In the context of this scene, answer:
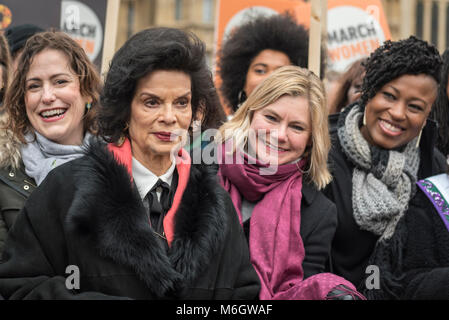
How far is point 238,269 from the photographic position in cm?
305

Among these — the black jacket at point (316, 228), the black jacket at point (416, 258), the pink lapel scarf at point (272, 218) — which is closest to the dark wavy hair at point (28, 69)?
the pink lapel scarf at point (272, 218)

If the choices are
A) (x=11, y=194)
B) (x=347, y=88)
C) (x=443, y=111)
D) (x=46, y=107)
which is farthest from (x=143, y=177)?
(x=347, y=88)

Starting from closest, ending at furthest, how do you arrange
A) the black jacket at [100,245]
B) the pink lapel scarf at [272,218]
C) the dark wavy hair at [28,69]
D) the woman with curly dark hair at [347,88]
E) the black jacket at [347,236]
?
1. the black jacket at [100,245]
2. the pink lapel scarf at [272,218]
3. the dark wavy hair at [28,69]
4. the black jacket at [347,236]
5. the woman with curly dark hair at [347,88]

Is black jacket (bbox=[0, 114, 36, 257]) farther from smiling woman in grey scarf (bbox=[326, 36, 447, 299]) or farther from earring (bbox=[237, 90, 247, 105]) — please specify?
earring (bbox=[237, 90, 247, 105])

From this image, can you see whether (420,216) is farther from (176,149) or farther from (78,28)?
(78,28)

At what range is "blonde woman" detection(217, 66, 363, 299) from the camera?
337 centimetres

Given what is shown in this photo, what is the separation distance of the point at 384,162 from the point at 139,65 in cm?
153

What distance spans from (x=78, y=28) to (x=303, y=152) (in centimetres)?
231

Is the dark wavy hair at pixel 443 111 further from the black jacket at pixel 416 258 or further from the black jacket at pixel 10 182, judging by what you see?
the black jacket at pixel 10 182

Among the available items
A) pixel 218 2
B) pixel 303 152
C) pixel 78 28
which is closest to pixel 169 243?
pixel 303 152

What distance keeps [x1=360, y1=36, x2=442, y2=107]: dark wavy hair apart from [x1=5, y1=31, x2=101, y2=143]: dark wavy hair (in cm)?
147

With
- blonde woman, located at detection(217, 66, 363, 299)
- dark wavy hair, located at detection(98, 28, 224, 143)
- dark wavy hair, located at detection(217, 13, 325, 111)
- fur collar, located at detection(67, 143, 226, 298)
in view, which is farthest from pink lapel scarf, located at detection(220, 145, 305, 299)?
dark wavy hair, located at detection(217, 13, 325, 111)

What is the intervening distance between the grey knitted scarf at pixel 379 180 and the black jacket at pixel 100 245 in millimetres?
1069

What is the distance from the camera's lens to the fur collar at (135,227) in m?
2.75
